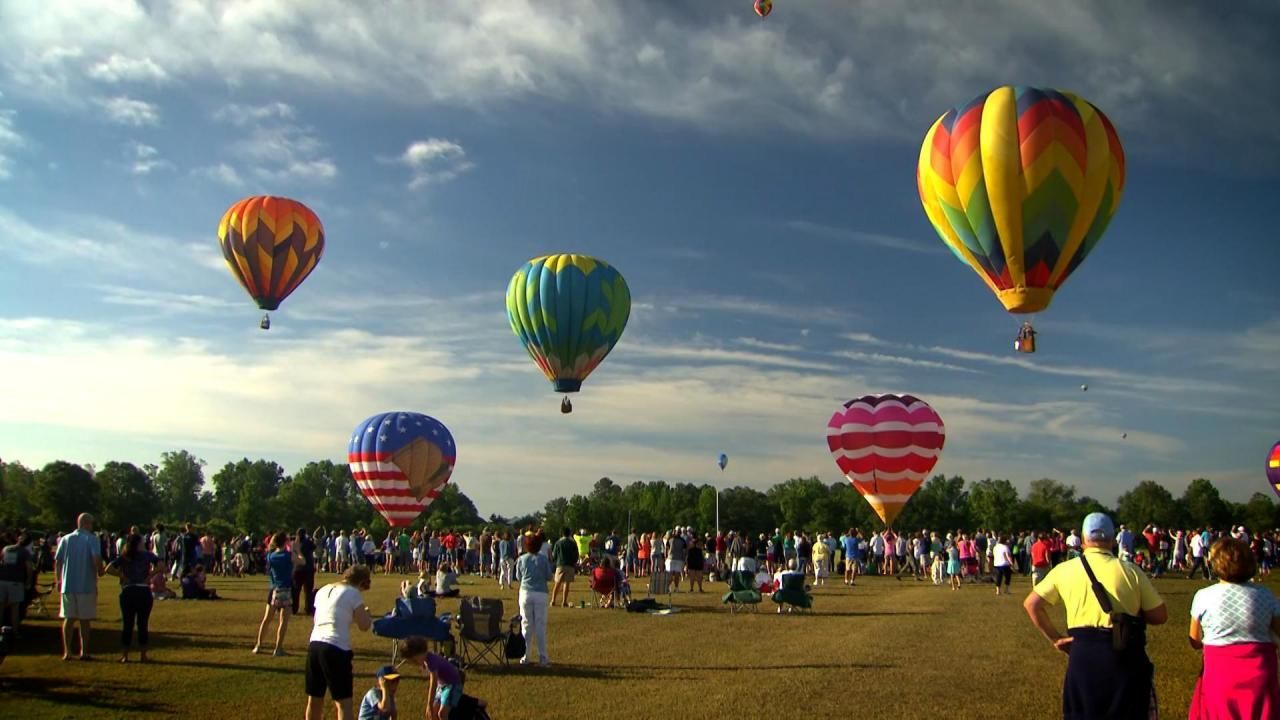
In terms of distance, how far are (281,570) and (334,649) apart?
17.3ft

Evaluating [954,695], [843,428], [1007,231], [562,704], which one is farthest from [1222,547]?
[843,428]

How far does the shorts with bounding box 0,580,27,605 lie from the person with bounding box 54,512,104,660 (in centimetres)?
89

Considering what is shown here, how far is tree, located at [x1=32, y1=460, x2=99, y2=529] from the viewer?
263 ft

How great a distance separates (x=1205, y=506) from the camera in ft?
279

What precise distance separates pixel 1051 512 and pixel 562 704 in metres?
88.5

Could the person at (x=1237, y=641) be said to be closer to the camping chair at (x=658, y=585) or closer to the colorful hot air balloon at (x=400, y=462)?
the camping chair at (x=658, y=585)

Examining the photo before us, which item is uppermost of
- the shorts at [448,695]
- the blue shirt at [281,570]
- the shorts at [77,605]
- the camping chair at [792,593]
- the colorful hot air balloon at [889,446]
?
the colorful hot air balloon at [889,446]

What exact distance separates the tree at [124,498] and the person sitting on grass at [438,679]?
88.8 m

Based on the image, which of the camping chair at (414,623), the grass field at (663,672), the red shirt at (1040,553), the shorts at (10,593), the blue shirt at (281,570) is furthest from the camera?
the red shirt at (1040,553)

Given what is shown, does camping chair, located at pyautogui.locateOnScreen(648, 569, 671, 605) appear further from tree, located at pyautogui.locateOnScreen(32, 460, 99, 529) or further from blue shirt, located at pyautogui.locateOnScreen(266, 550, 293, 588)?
tree, located at pyautogui.locateOnScreen(32, 460, 99, 529)

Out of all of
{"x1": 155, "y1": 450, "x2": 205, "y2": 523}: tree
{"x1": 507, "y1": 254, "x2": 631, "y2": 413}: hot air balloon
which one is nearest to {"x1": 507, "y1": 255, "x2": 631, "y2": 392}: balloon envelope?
{"x1": 507, "y1": 254, "x2": 631, "y2": 413}: hot air balloon

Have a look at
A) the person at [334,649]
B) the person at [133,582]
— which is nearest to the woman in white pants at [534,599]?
the person at [334,649]

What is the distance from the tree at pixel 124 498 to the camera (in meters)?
90.6

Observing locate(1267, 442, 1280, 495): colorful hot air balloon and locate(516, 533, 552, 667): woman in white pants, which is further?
locate(1267, 442, 1280, 495): colorful hot air balloon
